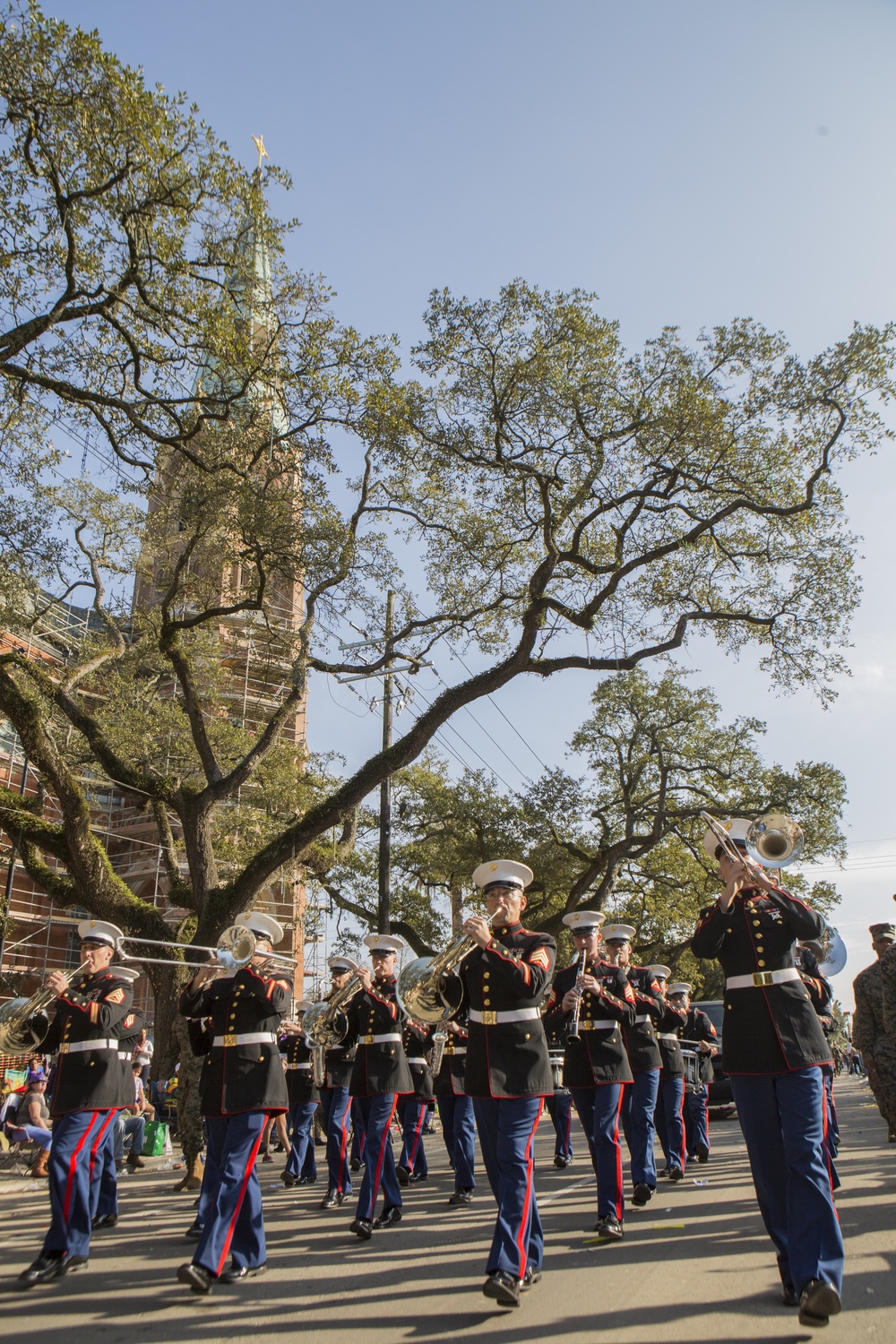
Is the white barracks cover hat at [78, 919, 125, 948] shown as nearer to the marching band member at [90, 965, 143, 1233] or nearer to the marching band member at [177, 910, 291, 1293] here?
the marching band member at [90, 965, 143, 1233]

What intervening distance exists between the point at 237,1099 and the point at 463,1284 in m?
1.65

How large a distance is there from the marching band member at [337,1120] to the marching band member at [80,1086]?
2397mm

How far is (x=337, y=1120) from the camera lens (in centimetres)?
877

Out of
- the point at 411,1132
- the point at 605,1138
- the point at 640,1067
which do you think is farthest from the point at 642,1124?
the point at 411,1132

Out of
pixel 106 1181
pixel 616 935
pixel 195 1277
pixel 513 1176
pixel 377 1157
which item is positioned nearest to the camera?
pixel 513 1176

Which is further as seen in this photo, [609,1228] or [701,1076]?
[701,1076]

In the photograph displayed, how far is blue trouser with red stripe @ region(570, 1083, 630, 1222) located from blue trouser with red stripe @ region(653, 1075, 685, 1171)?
2.70 meters

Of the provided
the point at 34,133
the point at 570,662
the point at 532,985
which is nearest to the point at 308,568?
the point at 570,662

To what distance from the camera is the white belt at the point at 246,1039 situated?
20.4 feet

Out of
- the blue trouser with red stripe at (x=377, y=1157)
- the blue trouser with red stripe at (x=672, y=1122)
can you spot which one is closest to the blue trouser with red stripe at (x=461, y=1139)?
the blue trouser with red stripe at (x=377, y=1157)

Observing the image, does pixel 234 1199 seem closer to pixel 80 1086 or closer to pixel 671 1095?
pixel 80 1086

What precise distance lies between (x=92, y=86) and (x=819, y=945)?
12.2 metres

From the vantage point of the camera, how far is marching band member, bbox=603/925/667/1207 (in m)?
7.86

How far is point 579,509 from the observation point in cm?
1833
